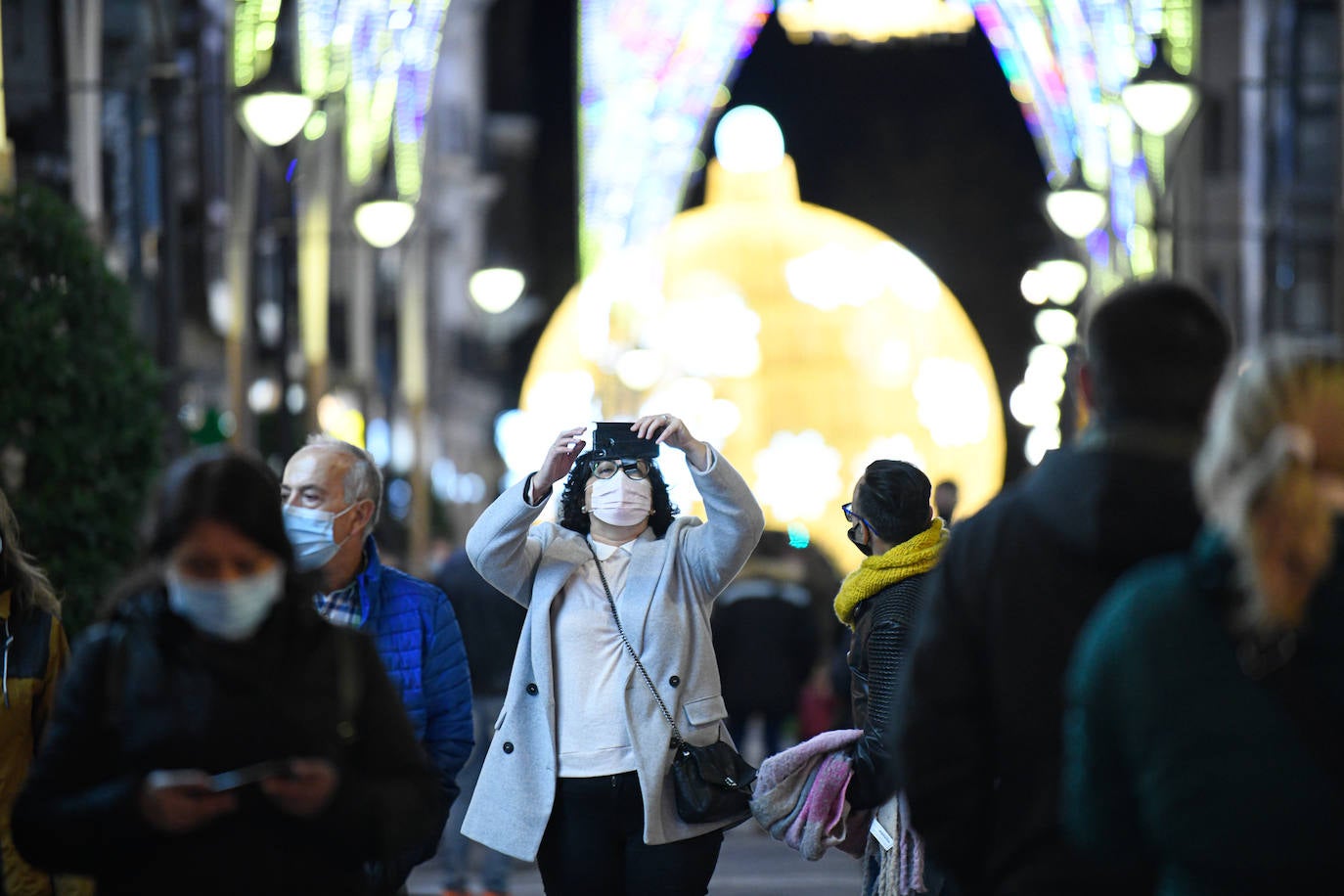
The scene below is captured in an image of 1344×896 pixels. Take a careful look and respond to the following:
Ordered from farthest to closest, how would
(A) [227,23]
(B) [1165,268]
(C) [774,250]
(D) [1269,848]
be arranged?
(C) [774,250]
(A) [227,23]
(B) [1165,268]
(D) [1269,848]

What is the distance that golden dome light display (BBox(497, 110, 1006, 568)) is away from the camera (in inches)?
1757

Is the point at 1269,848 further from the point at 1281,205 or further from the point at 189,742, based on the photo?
the point at 1281,205

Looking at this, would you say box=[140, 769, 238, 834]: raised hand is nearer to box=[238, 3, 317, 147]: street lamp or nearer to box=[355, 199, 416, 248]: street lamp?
box=[238, 3, 317, 147]: street lamp

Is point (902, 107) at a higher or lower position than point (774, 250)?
higher

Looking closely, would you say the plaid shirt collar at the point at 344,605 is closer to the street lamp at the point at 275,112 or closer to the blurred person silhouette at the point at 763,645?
the blurred person silhouette at the point at 763,645

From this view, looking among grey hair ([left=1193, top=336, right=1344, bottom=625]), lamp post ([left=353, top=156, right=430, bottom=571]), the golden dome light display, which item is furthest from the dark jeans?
the golden dome light display

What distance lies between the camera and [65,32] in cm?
2272

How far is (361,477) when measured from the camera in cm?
661

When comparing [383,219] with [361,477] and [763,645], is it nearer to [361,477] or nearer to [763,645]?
[763,645]

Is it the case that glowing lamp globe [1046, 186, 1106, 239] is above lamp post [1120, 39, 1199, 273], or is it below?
below

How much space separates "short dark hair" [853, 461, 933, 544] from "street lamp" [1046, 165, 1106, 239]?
1507 centimetres

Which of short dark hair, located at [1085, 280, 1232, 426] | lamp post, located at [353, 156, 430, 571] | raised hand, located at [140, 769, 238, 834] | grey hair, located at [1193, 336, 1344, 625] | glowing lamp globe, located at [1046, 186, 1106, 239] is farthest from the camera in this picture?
lamp post, located at [353, 156, 430, 571]

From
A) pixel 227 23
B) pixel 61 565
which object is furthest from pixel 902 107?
pixel 61 565

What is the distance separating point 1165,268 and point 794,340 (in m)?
28.4
